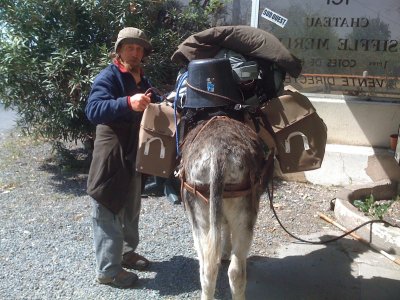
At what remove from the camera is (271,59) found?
328 cm

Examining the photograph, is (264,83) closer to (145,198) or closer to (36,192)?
(145,198)

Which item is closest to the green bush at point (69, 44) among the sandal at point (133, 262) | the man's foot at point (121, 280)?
the sandal at point (133, 262)

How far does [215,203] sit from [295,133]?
99 centimetres

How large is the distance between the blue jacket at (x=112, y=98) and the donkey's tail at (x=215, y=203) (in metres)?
0.93

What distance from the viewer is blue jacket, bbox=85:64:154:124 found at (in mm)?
3227

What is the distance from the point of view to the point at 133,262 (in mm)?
4004

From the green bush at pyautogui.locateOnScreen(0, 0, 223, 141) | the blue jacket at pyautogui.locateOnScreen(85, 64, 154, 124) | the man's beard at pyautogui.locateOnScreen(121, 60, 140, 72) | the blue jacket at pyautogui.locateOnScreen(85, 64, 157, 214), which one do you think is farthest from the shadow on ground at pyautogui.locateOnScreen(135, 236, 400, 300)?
the green bush at pyautogui.locateOnScreen(0, 0, 223, 141)

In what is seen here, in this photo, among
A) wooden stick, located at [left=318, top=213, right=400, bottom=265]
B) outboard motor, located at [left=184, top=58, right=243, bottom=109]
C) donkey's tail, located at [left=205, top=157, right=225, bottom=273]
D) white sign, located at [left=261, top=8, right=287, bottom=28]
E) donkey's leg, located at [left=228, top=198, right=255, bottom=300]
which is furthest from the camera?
white sign, located at [left=261, top=8, right=287, bottom=28]

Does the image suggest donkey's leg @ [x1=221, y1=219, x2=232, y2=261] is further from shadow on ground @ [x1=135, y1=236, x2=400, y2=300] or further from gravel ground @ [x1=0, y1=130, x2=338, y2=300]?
gravel ground @ [x1=0, y1=130, x2=338, y2=300]

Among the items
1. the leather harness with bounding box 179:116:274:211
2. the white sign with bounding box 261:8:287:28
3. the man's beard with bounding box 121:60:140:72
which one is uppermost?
the white sign with bounding box 261:8:287:28

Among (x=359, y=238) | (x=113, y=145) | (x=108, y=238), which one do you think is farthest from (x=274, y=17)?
(x=108, y=238)

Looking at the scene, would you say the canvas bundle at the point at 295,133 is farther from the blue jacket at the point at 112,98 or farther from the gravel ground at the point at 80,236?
the gravel ground at the point at 80,236

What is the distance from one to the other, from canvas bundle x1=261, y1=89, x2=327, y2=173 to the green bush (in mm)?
3155

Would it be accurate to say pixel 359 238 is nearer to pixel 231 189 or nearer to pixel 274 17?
pixel 231 189
